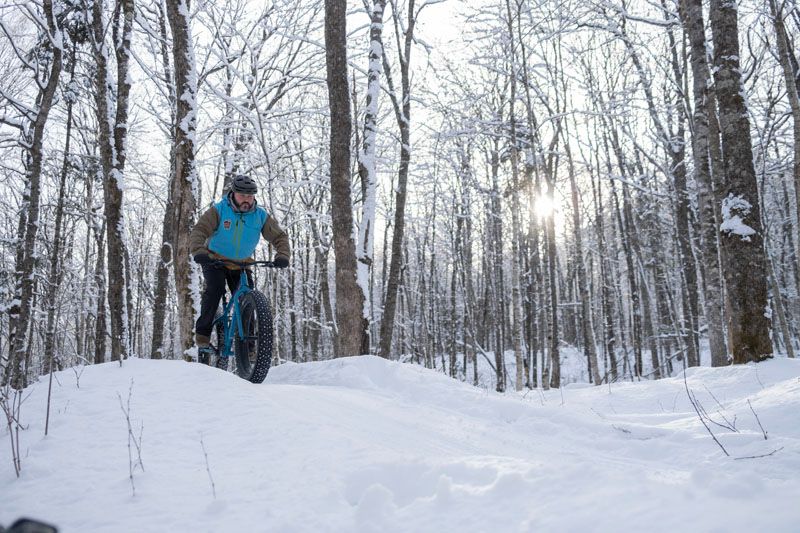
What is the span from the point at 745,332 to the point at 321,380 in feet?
17.4

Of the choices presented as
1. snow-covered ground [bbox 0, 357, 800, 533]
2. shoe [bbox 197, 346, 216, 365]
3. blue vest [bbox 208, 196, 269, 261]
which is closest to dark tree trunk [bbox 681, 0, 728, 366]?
snow-covered ground [bbox 0, 357, 800, 533]

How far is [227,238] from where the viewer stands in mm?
5230

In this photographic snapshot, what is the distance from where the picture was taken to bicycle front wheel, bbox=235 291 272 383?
4914mm

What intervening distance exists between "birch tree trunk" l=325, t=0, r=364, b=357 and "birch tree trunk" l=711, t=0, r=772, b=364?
16.2 feet

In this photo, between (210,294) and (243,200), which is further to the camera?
(210,294)

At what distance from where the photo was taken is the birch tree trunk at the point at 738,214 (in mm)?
6094

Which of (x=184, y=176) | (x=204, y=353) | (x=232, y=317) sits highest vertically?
(x=184, y=176)

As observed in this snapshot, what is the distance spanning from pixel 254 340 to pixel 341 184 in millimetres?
2598

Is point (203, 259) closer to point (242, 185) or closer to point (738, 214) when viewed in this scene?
point (242, 185)

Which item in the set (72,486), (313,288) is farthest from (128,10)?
(313,288)

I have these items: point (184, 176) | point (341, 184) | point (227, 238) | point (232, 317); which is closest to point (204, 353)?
point (232, 317)

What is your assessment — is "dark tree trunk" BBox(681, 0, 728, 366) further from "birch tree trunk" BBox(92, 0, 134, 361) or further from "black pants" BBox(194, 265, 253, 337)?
"birch tree trunk" BBox(92, 0, 134, 361)

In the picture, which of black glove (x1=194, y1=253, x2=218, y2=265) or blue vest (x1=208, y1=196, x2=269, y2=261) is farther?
blue vest (x1=208, y1=196, x2=269, y2=261)

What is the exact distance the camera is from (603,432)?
12.8 feet
